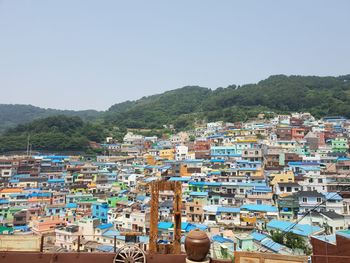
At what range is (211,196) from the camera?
32781 millimetres

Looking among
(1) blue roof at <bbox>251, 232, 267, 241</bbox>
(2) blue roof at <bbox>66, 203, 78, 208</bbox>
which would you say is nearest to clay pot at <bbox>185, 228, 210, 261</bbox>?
(1) blue roof at <bbox>251, 232, 267, 241</bbox>

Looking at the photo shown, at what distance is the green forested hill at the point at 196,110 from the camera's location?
73.4 meters

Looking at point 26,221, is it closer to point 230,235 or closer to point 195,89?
point 230,235

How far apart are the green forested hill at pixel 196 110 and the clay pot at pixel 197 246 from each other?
236ft

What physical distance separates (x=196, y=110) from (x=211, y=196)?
81.1 meters

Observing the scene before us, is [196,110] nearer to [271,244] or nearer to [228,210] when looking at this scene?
[228,210]

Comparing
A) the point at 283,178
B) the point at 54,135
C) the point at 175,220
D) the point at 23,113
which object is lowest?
the point at 283,178

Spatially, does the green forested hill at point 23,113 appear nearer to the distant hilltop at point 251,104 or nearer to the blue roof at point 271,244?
the distant hilltop at point 251,104

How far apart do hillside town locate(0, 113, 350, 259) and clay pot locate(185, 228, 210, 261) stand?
7008 mm

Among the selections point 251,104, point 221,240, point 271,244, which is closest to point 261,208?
point 271,244

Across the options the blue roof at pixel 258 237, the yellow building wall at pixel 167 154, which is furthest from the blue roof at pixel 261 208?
the yellow building wall at pixel 167 154

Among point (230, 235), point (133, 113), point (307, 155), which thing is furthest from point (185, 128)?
point (230, 235)

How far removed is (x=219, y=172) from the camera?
128 feet

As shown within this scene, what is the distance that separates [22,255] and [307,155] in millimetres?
46736
